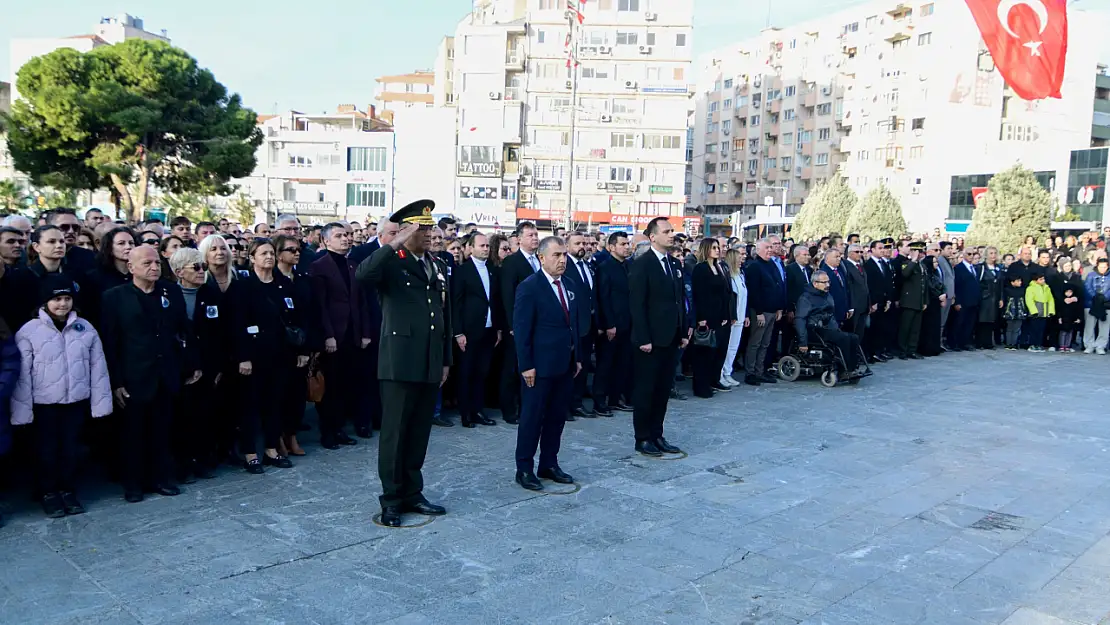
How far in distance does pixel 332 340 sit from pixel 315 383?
1.33ft

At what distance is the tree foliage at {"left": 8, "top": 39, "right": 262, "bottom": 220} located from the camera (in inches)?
1337

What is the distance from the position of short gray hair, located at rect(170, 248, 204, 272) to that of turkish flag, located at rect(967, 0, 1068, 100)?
1096 cm

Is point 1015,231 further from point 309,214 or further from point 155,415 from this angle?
point 309,214

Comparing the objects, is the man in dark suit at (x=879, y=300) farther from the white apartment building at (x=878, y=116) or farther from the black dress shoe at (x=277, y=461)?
the white apartment building at (x=878, y=116)

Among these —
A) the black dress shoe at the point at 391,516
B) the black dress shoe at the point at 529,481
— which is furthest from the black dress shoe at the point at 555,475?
the black dress shoe at the point at 391,516

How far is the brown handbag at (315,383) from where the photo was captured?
24.0ft

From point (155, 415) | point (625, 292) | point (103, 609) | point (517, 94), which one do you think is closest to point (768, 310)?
point (625, 292)

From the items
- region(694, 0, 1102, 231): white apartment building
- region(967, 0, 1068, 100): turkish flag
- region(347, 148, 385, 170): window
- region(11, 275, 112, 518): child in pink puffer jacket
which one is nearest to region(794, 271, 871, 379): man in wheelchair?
region(967, 0, 1068, 100): turkish flag

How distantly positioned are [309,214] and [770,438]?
6484 centimetres

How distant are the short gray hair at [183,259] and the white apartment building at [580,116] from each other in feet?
179

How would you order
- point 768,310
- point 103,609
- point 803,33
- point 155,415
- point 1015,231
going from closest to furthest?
point 103,609, point 155,415, point 768,310, point 1015,231, point 803,33

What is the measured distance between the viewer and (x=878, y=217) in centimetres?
4734

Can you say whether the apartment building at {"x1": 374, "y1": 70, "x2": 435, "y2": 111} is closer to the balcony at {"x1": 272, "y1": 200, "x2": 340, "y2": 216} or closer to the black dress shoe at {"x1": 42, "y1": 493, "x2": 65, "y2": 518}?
the balcony at {"x1": 272, "y1": 200, "x2": 340, "y2": 216}

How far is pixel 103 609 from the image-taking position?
4047 mm
